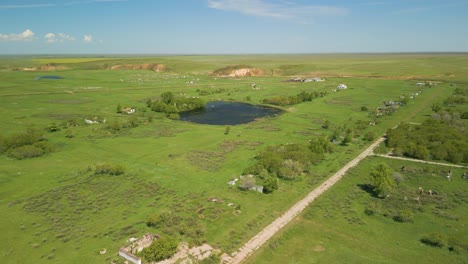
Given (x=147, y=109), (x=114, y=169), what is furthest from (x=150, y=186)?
(x=147, y=109)

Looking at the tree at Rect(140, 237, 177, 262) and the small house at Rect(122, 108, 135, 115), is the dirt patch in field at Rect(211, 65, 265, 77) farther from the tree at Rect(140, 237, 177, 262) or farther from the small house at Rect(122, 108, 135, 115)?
the tree at Rect(140, 237, 177, 262)

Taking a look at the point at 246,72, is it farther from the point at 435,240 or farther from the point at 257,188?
the point at 435,240

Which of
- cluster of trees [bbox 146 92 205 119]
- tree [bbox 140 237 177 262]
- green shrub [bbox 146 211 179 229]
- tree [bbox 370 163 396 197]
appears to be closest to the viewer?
tree [bbox 140 237 177 262]

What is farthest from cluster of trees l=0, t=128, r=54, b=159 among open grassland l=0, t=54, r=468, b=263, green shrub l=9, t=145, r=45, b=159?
open grassland l=0, t=54, r=468, b=263

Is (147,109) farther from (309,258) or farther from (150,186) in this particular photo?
(309,258)

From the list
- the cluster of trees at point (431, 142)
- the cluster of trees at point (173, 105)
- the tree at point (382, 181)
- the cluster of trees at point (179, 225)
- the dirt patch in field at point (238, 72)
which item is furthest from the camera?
the dirt patch in field at point (238, 72)

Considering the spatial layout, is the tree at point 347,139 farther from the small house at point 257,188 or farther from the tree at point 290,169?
the small house at point 257,188

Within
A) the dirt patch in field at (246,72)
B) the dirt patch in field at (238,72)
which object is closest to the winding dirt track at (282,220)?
the dirt patch in field at (246,72)
